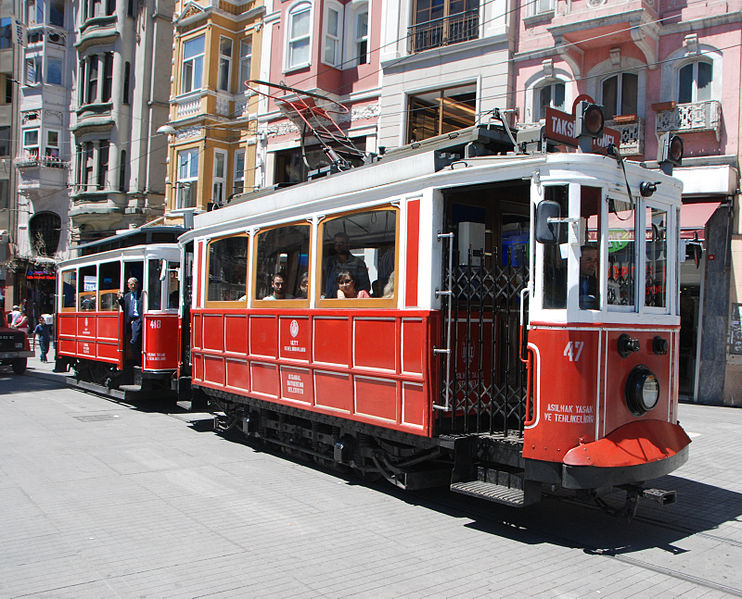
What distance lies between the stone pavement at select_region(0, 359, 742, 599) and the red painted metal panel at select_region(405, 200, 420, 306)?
204cm

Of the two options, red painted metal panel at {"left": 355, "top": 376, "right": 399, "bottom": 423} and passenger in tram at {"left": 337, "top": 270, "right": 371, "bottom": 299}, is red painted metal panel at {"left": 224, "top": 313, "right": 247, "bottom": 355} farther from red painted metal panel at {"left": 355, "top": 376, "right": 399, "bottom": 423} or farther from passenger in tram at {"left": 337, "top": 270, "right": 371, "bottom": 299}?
red painted metal panel at {"left": 355, "top": 376, "right": 399, "bottom": 423}

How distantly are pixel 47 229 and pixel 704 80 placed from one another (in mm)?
29656

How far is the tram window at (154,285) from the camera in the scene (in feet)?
41.9

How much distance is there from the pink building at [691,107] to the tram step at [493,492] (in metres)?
9.53

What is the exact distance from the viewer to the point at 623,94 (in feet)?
51.9

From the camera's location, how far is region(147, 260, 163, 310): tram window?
12.8 m

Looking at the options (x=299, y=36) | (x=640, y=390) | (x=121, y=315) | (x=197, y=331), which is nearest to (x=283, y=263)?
(x=197, y=331)

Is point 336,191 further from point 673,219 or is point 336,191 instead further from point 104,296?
point 104,296

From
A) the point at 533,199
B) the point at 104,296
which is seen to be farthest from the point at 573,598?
the point at 104,296

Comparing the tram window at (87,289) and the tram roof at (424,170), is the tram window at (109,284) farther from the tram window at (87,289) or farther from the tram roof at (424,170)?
the tram roof at (424,170)

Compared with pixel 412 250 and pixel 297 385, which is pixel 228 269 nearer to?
pixel 297 385

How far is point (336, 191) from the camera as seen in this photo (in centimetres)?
755

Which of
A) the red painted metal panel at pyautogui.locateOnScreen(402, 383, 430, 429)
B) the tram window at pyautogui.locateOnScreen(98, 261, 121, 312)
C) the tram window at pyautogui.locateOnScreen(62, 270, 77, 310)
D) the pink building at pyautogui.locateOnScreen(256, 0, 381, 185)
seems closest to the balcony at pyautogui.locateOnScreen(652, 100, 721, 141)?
the pink building at pyautogui.locateOnScreen(256, 0, 381, 185)

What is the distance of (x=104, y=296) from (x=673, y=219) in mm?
11406
